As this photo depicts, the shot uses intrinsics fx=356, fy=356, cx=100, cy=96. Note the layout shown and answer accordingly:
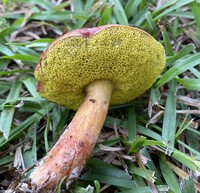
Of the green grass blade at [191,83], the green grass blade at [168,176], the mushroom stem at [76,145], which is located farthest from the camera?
the green grass blade at [191,83]

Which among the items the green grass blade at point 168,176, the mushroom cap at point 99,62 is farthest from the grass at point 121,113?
the mushroom cap at point 99,62

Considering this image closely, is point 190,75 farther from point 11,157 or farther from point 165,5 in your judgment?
point 11,157

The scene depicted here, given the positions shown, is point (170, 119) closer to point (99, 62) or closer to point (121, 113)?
point (121, 113)

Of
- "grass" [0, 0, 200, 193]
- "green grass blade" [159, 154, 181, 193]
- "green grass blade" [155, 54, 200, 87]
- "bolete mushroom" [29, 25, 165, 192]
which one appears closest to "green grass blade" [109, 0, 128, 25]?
"grass" [0, 0, 200, 193]

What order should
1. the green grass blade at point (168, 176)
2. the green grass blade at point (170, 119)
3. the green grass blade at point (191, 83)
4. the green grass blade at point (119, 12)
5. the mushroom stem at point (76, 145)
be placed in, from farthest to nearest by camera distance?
the green grass blade at point (119, 12) → the green grass blade at point (191, 83) → the green grass blade at point (170, 119) → the green grass blade at point (168, 176) → the mushroom stem at point (76, 145)

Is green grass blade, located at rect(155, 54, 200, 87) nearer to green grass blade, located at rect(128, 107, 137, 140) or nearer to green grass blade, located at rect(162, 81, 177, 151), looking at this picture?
green grass blade, located at rect(162, 81, 177, 151)

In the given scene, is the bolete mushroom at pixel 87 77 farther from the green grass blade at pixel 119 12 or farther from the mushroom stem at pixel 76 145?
the green grass blade at pixel 119 12

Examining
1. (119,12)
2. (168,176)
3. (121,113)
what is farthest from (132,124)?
(119,12)
